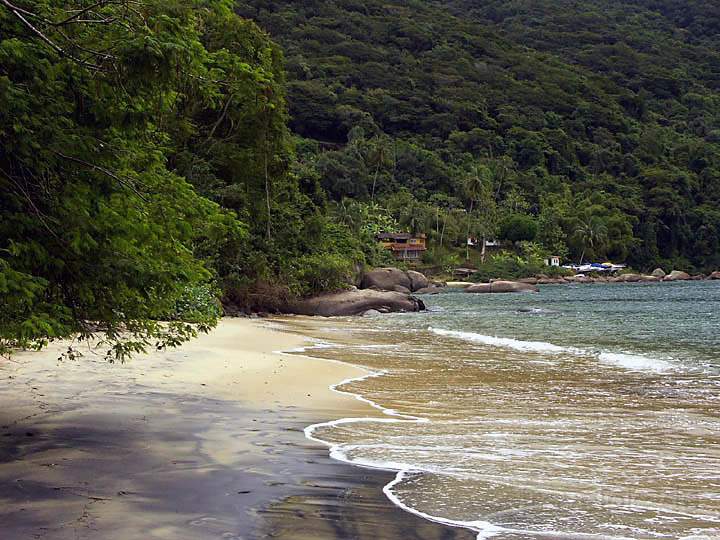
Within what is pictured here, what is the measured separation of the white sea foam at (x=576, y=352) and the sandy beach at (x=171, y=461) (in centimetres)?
808

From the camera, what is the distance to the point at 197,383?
12023 mm

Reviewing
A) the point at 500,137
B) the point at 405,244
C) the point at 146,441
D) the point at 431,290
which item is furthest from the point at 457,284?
the point at 146,441

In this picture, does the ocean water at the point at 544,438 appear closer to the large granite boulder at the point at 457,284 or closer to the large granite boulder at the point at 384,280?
the large granite boulder at the point at 384,280

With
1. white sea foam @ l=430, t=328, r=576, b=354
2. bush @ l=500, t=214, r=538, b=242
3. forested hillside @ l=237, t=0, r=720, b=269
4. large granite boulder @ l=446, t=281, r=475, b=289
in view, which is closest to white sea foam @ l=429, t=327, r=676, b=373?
white sea foam @ l=430, t=328, r=576, b=354

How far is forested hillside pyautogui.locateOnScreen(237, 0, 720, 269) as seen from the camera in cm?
11881

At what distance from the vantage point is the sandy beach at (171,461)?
17.0ft

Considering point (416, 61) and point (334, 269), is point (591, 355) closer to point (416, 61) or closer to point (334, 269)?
point (334, 269)

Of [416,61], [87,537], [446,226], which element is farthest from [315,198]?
[416,61]

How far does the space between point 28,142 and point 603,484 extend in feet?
17.0

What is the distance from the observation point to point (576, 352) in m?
21.2

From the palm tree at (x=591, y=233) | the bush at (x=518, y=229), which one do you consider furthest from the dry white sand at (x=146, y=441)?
the palm tree at (x=591, y=233)

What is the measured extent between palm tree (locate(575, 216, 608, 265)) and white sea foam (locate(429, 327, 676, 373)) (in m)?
94.3

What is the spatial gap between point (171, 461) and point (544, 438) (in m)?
3.97

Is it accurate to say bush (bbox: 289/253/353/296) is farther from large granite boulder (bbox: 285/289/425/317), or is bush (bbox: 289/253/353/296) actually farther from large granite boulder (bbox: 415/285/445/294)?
large granite boulder (bbox: 415/285/445/294)
